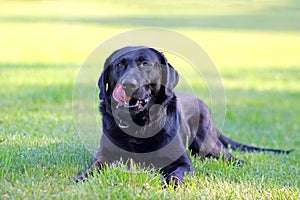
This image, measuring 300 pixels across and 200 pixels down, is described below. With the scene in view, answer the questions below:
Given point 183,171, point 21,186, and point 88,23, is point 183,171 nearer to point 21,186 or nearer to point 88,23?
point 21,186

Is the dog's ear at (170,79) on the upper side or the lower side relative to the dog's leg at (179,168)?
upper

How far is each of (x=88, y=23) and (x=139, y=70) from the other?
86.3 feet

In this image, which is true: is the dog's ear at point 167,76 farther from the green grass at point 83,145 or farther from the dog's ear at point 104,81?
the green grass at point 83,145

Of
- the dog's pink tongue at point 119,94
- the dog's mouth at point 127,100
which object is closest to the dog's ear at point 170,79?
the dog's mouth at point 127,100

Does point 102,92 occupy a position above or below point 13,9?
above

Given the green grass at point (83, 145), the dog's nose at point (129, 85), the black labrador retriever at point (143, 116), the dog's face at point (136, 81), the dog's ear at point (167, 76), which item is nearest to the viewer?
the green grass at point (83, 145)

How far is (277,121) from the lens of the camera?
1036 cm

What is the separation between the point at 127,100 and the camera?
5.17 metres

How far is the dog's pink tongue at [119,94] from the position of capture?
5121 millimetres

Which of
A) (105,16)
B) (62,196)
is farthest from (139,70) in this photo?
(105,16)

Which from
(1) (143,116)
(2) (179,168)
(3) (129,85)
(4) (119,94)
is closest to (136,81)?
(3) (129,85)

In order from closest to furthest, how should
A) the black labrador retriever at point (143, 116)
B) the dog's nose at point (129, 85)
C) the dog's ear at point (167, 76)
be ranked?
the dog's nose at point (129, 85), the black labrador retriever at point (143, 116), the dog's ear at point (167, 76)

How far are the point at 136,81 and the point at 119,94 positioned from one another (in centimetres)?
22

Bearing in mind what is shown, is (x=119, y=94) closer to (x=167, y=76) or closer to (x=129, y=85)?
(x=129, y=85)
